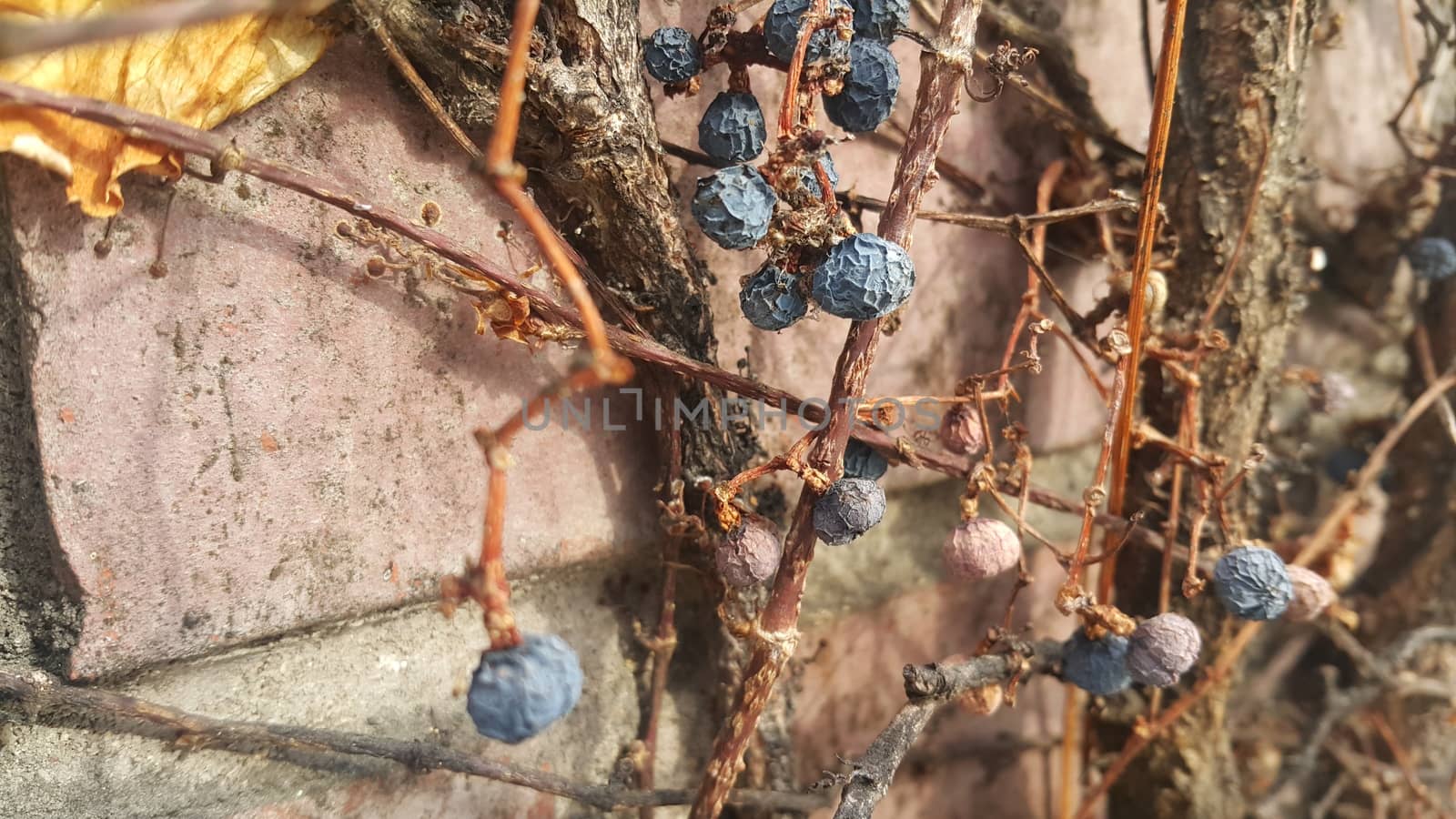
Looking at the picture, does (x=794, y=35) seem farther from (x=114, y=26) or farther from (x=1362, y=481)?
(x=1362, y=481)

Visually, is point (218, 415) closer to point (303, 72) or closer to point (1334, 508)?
point (303, 72)

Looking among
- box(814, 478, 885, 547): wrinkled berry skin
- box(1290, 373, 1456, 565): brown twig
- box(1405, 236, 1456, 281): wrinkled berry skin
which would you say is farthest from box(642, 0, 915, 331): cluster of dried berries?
box(1405, 236, 1456, 281): wrinkled berry skin

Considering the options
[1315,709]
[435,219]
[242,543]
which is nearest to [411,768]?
[242,543]

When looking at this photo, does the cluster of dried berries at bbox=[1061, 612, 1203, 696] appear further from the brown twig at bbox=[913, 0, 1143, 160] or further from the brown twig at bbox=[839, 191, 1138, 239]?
the brown twig at bbox=[913, 0, 1143, 160]

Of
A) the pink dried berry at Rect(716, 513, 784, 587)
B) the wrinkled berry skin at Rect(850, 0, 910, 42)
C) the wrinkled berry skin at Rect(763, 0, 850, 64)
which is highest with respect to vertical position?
the wrinkled berry skin at Rect(850, 0, 910, 42)

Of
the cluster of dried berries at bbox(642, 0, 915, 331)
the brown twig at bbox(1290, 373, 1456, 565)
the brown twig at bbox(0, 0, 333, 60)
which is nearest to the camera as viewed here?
the brown twig at bbox(0, 0, 333, 60)

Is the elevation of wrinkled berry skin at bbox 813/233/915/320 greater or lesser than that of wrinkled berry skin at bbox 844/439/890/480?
greater
